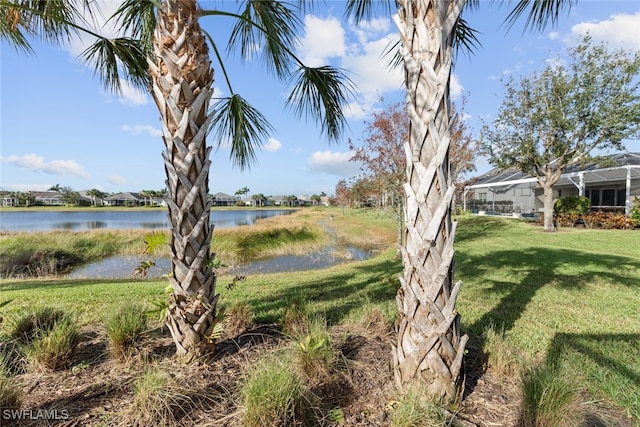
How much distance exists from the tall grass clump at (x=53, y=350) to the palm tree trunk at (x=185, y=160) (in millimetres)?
920

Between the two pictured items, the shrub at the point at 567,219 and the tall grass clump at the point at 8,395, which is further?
the shrub at the point at 567,219

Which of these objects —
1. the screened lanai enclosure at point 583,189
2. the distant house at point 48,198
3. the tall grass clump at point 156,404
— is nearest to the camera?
the tall grass clump at point 156,404

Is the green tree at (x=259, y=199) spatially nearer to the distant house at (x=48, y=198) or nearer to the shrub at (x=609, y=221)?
the distant house at (x=48, y=198)

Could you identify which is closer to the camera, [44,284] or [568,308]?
[568,308]

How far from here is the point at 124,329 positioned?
274 centimetres

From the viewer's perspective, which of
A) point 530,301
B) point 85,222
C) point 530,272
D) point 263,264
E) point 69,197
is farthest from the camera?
point 69,197

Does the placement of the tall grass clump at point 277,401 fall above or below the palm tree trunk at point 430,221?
below

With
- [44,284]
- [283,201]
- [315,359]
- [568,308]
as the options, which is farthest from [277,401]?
[283,201]

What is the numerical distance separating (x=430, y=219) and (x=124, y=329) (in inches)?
115

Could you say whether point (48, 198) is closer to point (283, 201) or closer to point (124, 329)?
point (283, 201)

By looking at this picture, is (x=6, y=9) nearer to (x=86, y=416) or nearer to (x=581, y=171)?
(x=86, y=416)

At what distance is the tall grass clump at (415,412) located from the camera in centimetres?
174

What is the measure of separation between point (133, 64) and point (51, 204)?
112598 mm

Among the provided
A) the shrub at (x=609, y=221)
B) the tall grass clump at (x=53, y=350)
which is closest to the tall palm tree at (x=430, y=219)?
the tall grass clump at (x=53, y=350)
